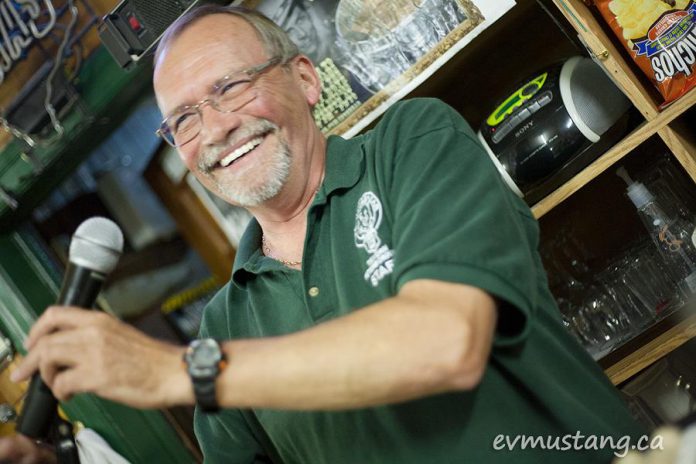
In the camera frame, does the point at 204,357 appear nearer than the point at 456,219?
Yes

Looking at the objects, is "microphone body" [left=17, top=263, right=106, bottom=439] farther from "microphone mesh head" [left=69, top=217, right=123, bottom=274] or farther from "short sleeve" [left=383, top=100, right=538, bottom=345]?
"short sleeve" [left=383, top=100, right=538, bottom=345]

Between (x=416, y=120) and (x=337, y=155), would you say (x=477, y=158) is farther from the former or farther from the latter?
(x=337, y=155)

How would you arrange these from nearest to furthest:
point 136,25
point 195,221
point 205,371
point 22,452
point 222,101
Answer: point 205,371 < point 22,452 < point 222,101 < point 136,25 < point 195,221

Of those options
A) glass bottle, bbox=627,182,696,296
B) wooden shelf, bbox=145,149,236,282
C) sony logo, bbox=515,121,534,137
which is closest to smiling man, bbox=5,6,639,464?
sony logo, bbox=515,121,534,137

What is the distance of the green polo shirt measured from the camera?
89 centimetres

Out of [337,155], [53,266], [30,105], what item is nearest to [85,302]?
[337,155]

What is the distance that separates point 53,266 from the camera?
2.60 metres

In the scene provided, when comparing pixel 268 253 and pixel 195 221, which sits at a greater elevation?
pixel 268 253

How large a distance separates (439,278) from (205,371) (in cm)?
29

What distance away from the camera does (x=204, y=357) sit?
791mm

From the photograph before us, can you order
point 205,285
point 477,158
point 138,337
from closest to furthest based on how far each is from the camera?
point 138,337
point 477,158
point 205,285

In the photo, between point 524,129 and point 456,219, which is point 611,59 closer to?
point 524,129

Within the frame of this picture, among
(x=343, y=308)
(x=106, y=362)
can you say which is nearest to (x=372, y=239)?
(x=343, y=308)

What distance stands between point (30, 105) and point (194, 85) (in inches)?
49.9
